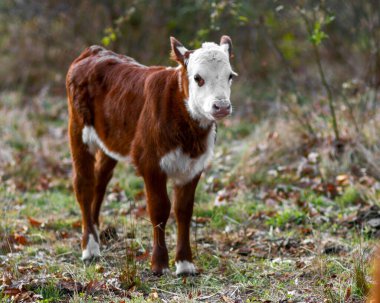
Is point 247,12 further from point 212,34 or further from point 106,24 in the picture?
point 106,24

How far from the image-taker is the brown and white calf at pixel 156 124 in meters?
5.37

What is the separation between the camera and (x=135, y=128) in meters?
5.89

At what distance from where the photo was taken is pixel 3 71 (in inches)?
580

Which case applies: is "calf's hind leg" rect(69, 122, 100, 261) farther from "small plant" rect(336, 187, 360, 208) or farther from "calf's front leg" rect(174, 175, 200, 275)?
"small plant" rect(336, 187, 360, 208)

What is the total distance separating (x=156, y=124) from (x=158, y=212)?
2.46ft

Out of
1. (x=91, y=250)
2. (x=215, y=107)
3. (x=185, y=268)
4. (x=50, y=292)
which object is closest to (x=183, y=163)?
(x=215, y=107)

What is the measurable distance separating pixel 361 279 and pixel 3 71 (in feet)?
38.0

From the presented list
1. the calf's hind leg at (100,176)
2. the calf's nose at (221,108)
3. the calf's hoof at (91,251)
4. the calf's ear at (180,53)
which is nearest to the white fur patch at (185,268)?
the calf's hoof at (91,251)

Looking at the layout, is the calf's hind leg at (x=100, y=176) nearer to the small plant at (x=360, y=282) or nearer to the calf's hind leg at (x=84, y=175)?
the calf's hind leg at (x=84, y=175)

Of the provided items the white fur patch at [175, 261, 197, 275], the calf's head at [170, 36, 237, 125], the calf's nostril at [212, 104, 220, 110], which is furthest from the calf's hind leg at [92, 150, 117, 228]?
the calf's nostril at [212, 104, 220, 110]

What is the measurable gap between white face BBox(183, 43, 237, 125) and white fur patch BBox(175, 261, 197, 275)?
1246 millimetres

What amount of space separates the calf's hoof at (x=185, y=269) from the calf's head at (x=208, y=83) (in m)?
1.21

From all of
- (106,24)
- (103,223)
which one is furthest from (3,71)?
(103,223)

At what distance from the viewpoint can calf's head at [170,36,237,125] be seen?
201 inches
